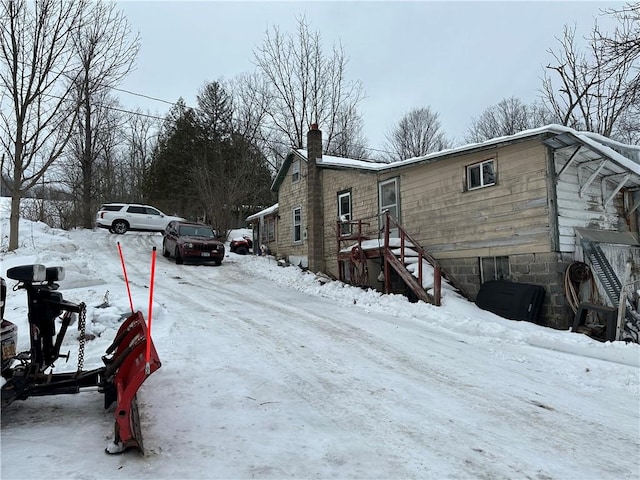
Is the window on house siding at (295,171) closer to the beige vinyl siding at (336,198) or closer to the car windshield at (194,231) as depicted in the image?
the beige vinyl siding at (336,198)

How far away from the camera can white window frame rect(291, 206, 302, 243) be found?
1869 cm

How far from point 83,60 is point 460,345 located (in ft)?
41.8

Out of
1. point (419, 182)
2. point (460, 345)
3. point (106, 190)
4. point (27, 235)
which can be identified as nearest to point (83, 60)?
point (27, 235)

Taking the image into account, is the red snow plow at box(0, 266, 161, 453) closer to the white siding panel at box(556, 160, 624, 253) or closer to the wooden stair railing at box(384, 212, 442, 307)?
the wooden stair railing at box(384, 212, 442, 307)

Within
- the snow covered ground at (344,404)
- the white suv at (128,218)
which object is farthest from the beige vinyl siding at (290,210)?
the snow covered ground at (344,404)

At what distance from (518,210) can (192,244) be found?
12.0 meters

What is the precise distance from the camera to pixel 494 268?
35.1 ft

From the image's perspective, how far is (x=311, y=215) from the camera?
17.0 m

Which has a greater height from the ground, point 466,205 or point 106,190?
point 106,190

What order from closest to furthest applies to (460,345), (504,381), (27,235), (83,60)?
1. (504,381)
2. (460,345)
3. (83,60)
4. (27,235)

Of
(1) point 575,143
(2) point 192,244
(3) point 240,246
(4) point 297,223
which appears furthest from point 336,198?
(1) point 575,143

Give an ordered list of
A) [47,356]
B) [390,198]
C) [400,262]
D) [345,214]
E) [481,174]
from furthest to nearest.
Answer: [345,214]
[390,198]
[400,262]
[481,174]
[47,356]

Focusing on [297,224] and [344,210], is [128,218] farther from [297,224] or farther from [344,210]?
[344,210]

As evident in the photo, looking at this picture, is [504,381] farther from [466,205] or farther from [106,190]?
[106,190]
